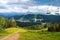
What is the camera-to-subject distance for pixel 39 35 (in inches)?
129

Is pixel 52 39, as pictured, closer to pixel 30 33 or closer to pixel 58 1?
pixel 30 33

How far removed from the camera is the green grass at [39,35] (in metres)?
3.17

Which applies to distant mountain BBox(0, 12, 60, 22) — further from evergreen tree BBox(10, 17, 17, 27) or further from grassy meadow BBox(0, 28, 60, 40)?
grassy meadow BBox(0, 28, 60, 40)

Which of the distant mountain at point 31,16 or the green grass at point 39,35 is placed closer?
the green grass at point 39,35

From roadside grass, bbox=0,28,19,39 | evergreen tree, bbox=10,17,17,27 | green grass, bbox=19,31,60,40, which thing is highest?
evergreen tree, bbox=10,17,17,27

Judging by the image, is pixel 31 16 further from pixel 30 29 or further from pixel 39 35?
Result: pixel 39 35

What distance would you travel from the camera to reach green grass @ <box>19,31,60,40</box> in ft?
10.4

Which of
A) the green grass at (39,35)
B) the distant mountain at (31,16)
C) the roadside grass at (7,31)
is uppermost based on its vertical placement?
the distant mountain at (31,16)

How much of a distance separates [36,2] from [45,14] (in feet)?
1.32

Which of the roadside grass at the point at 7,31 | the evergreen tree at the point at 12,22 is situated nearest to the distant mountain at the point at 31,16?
the evergreen tree at the point at 12,22

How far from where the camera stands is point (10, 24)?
133 inches

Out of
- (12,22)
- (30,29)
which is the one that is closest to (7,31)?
(12,22)

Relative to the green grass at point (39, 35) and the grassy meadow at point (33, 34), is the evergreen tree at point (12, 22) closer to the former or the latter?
the grassy meadow at point (33, 34)

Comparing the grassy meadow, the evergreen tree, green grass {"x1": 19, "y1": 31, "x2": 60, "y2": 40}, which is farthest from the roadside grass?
green grass {"x1": 19, "y1": 31, "x2": 60, "y2": 40}
